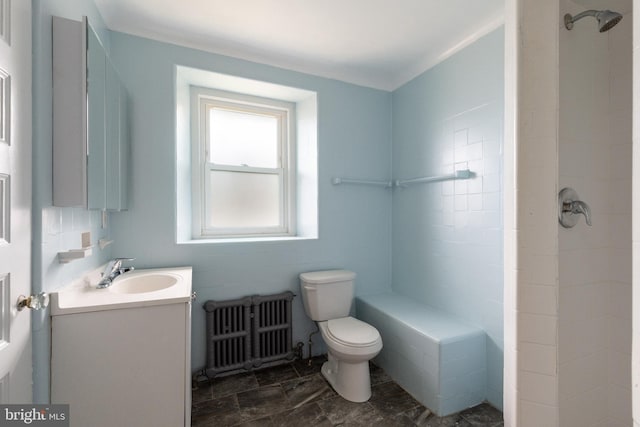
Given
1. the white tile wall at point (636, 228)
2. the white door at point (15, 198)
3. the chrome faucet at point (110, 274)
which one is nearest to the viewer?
the white tile wall at point (636, 228)

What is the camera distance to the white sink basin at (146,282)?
1.67 meters

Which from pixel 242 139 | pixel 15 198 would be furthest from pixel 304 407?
pixel 242 139

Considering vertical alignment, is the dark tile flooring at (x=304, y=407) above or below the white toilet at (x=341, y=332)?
below

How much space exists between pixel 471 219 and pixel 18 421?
2278 mm

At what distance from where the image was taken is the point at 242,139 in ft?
8.36

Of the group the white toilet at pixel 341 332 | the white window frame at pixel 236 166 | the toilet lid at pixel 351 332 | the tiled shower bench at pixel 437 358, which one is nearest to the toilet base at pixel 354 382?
the white toilet at pixel 341 332

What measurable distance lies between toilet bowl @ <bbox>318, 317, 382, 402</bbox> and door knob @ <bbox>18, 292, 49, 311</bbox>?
143cm

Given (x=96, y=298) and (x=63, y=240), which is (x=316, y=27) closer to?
(x=63, y=240)

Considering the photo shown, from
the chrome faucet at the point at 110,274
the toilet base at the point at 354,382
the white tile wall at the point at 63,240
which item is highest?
the white tile wall at the point at 63,240

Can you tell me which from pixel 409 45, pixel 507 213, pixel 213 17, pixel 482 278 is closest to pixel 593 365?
pixel 482 278

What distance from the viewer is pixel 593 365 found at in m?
1.31

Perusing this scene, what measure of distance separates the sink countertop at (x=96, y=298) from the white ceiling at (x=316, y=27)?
1539 mm
